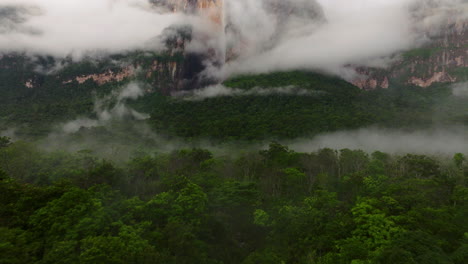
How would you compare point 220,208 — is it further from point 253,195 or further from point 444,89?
point 444,89

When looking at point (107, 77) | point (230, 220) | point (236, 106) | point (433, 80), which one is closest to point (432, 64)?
point (433, 80)

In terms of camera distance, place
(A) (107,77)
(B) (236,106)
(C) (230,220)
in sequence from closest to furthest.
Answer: (C) (230,220) → (B) (236,106) → (A) (107,77)

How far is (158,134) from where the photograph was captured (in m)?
76.6

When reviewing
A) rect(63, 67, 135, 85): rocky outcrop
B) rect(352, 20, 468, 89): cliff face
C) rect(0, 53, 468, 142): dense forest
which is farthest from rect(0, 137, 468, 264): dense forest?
rect(352, 20, 468, 89): cliff face

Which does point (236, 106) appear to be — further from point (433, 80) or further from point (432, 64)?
point (432, 64)

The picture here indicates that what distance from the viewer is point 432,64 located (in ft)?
477

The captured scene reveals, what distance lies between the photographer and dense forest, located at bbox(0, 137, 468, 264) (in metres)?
16.7

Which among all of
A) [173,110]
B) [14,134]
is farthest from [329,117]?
[14,134]

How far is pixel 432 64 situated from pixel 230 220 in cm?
16176

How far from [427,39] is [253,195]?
186 meters

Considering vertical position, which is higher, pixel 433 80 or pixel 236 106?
pixel 433 80

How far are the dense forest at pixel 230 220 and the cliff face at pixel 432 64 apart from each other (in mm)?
128508

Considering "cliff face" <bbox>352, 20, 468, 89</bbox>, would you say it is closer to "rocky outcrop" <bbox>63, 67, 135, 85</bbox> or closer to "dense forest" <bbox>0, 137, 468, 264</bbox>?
"rocky outcrop" <bbox>63, 67, 135, 85</bbox>

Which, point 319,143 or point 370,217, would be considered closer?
point 370,217
